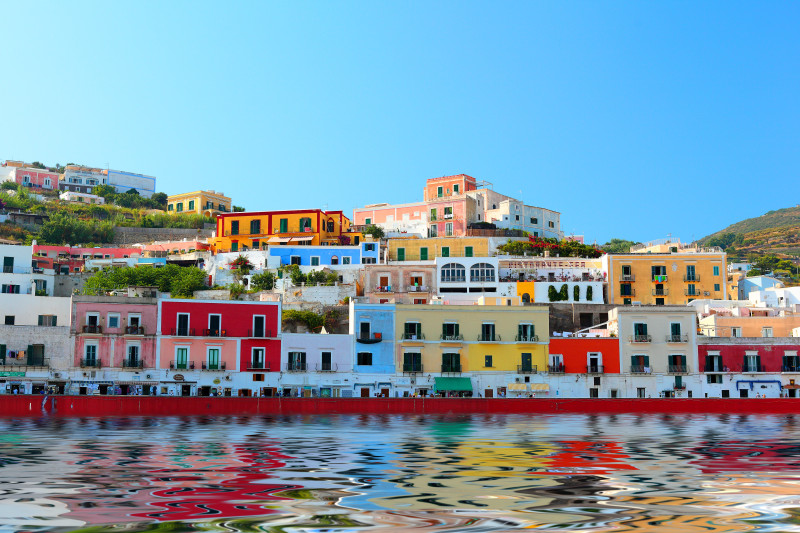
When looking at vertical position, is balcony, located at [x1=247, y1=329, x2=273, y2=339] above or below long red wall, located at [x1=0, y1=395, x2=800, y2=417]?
above

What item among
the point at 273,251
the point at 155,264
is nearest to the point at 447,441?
the point at 273,251

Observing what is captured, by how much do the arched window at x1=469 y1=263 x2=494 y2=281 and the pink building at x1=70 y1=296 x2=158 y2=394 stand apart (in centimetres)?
2690

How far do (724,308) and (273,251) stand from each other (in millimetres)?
36809

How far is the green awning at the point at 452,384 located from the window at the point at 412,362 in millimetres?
1363

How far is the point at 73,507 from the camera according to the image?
15641 mm

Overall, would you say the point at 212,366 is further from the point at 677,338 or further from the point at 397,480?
the point at 397,480

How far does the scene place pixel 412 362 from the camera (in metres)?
54.9

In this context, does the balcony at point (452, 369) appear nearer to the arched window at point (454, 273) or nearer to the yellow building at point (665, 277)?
the arched window at point (454, 273)

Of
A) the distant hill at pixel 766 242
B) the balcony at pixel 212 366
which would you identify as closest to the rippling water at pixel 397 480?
the balcony at pixel 212 366

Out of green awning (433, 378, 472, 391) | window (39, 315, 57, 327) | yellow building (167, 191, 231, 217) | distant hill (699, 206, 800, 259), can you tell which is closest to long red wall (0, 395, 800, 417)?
green awning (433, 378, 472, 391)

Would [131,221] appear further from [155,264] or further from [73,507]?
[73,507]

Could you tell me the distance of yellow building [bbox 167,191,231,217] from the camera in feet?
349

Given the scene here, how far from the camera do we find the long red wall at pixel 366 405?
4738cm

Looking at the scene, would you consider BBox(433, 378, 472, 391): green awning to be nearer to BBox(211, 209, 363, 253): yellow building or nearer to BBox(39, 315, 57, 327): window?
BBox(39, 315, 57, 327): window
